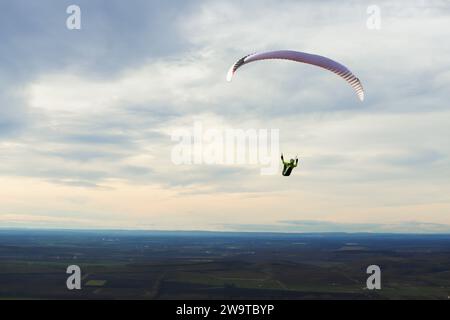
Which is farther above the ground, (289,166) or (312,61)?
(312,61)

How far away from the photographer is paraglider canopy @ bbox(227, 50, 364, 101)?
28.2 m

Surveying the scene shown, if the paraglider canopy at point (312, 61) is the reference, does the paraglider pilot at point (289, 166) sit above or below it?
below

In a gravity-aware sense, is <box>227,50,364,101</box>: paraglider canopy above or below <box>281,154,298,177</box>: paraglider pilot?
above

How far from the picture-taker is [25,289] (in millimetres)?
148500

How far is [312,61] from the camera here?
28.6 m

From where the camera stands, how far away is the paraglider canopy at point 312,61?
2816 cm
